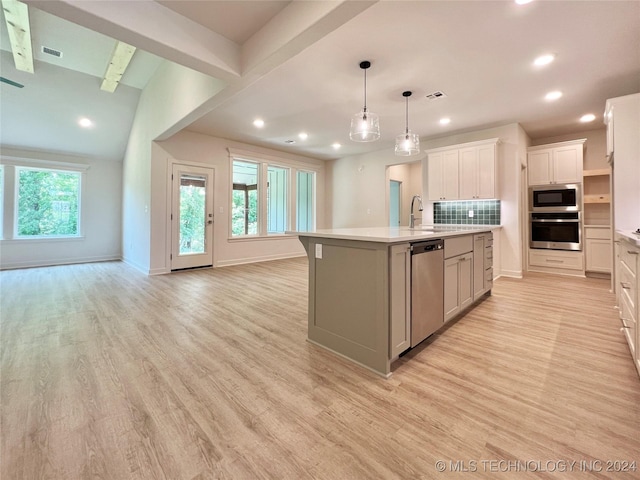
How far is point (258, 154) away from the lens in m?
6.63

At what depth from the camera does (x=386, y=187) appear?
6988 mm

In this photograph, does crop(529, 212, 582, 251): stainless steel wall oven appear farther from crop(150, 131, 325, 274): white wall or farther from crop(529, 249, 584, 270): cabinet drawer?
crop(150, 131, 325, 274): white wall

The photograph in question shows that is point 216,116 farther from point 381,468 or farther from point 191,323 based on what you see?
point 381,468

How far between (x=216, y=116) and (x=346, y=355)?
448 cm

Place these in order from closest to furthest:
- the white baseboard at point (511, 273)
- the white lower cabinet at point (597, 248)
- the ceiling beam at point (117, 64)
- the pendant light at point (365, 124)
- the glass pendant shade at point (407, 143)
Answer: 1. the pendant light at point (365, 124)
2. the glass pendant shade at point (407, 143)
3. the ceiling beam at point (117, 64)
4. the white lower cabinet at point (597, 248)
5. the white baseboard at point (511, 273)

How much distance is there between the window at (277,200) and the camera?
7.21m

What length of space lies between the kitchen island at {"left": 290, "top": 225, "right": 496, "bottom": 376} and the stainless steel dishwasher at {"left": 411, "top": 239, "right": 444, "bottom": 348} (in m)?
0.07

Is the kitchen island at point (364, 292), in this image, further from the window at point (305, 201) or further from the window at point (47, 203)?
the window at point (47, 203)

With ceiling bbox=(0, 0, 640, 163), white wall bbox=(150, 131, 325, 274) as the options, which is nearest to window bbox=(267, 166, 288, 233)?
white wall bbox=(150, 131, 325, 274)

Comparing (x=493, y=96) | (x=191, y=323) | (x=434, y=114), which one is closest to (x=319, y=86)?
(x=434, y=114)

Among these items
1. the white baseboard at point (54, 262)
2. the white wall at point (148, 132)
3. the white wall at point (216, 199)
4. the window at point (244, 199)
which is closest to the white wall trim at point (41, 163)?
the white wall at point (148, 132)

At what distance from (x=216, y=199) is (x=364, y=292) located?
494 centimetres

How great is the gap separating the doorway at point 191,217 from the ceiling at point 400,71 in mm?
957

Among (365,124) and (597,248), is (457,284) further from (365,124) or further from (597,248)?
(597,248)
